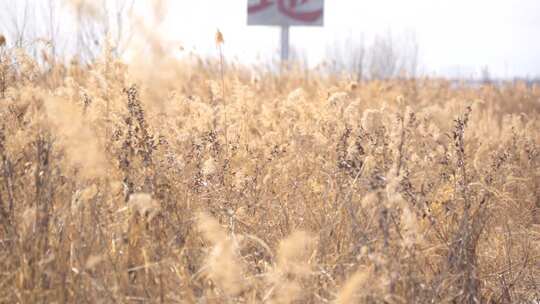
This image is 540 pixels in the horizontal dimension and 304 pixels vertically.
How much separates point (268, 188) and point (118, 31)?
2427 mm

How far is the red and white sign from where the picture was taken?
16.1 m

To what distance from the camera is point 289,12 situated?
16172 mm

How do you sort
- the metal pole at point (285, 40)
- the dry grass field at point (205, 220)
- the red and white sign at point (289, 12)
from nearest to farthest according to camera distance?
the dry grass field at point (205, 220) → the metal pole at point (285, 40) → the red and white sign at point (289, 12)

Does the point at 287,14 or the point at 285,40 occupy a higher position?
the point at 287,14

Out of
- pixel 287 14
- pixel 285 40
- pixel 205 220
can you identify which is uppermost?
pixel 287 14

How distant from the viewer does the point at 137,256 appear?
1712 mm

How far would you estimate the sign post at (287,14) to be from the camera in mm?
16094

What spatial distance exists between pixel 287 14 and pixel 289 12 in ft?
0.26

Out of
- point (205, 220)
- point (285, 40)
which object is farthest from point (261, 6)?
point (205, 220)

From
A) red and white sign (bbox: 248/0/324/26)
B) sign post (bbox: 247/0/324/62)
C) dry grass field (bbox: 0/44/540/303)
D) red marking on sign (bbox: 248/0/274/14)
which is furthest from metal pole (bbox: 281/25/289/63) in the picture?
dry grass field (bbox: 0/44/540/303)

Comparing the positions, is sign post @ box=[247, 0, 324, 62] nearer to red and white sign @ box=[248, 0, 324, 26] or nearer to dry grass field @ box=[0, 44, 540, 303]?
red and white sign @ box=[248, 0, 324, 26]

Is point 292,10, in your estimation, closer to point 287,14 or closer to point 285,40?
point 287,14

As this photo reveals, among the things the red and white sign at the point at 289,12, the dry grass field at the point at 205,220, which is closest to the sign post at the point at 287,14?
the red and white sign at the point at 289,12

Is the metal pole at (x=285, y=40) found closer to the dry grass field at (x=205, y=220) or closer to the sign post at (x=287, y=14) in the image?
the sign post at (x=287, y=14)
